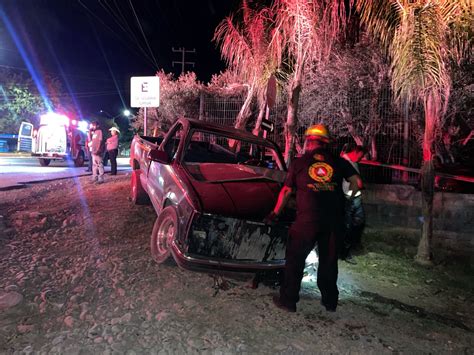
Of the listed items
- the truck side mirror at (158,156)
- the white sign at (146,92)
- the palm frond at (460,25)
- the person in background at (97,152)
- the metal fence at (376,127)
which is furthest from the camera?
the person in background at (97,152)

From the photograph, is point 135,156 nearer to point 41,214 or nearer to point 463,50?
point 41,214

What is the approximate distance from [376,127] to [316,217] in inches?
261

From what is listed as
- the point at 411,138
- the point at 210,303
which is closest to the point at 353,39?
the point at 411,138

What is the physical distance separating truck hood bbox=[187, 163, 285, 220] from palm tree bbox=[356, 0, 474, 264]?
2255 mm

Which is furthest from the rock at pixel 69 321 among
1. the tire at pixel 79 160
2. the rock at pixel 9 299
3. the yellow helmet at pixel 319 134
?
the tire at pixel 79 160

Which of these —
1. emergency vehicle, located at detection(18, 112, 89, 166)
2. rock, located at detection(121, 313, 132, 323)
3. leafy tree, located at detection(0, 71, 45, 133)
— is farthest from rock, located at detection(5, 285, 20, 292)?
leafy tree, located at detection(0, 71, 45, 133)

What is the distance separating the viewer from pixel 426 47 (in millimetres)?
5562

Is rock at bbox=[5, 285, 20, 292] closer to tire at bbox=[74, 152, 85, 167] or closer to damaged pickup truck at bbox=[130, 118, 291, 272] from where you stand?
damaged pickup truck at bbox=[130, 118, 291, 272]

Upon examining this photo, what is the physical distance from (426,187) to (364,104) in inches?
165

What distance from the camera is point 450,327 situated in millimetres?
3943

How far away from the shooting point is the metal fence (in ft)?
29.9

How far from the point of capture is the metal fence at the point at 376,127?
911 centimetres

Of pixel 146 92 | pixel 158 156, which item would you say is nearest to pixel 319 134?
pixel 158 156

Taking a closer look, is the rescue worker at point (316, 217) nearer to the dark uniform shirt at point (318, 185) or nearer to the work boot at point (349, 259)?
the dark uniform shirt at point (318, 185)
